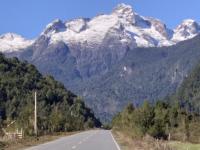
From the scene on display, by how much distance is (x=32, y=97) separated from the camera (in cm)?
12825

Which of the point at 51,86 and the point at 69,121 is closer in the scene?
the point at 69,121

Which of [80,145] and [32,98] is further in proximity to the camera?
[32,98]

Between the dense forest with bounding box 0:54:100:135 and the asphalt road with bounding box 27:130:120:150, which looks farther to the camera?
the dense forest with bounding box 0:54:100:135

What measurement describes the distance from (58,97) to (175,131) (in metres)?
82.0

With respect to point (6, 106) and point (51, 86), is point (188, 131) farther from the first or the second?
point (51, 86)

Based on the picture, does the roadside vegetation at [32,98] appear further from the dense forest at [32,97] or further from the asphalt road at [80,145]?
the asphalt road at [80,145]

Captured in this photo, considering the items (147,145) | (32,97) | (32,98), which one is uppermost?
(32,97)

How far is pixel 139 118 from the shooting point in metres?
65.4

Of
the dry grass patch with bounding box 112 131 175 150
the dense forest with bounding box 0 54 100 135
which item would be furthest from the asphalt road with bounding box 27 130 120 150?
the dense forest with bounding box 0 54 100 135

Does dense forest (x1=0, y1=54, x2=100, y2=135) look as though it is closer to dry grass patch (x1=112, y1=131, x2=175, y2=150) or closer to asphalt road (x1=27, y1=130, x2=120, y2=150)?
asphalt road (x1=27, y1=130, x2=120, y2=150)

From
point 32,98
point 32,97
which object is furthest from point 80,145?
point 32,97

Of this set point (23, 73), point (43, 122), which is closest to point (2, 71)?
point (23, 73)

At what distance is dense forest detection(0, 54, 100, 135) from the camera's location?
114m

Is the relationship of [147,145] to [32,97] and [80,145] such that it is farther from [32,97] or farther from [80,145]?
[32,97]
